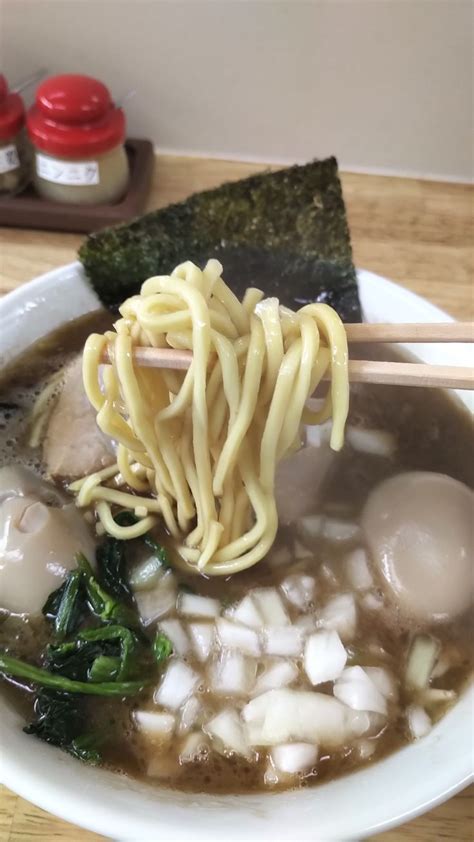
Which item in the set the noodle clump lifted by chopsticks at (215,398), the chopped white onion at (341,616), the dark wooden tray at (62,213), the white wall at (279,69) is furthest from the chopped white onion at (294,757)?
the white wall at (279,69)

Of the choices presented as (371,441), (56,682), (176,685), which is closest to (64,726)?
(56,682)

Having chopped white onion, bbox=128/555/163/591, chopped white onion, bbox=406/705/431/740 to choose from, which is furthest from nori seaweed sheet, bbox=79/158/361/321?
chopped white onion, bbox=406/705/431/740

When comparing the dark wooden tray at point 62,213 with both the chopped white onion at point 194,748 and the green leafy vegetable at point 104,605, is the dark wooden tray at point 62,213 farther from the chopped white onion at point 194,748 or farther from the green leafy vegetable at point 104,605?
the chopped white onion at point 194,748

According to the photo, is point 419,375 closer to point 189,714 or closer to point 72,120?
point 189,714

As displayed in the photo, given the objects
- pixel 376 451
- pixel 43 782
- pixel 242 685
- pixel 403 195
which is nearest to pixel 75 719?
pixel 43 782

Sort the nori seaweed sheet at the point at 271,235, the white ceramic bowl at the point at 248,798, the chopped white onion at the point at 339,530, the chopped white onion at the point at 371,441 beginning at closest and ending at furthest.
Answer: the white ceramic bowl at the point at 248,798
the chopped white onion at the point at 339,530
the chopped white onion at the point at 371,441
the nori seaweed sheet at the point at 271,235

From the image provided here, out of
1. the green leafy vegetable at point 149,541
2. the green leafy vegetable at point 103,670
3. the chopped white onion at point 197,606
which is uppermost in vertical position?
the green leafy vegetable at point 149,541
